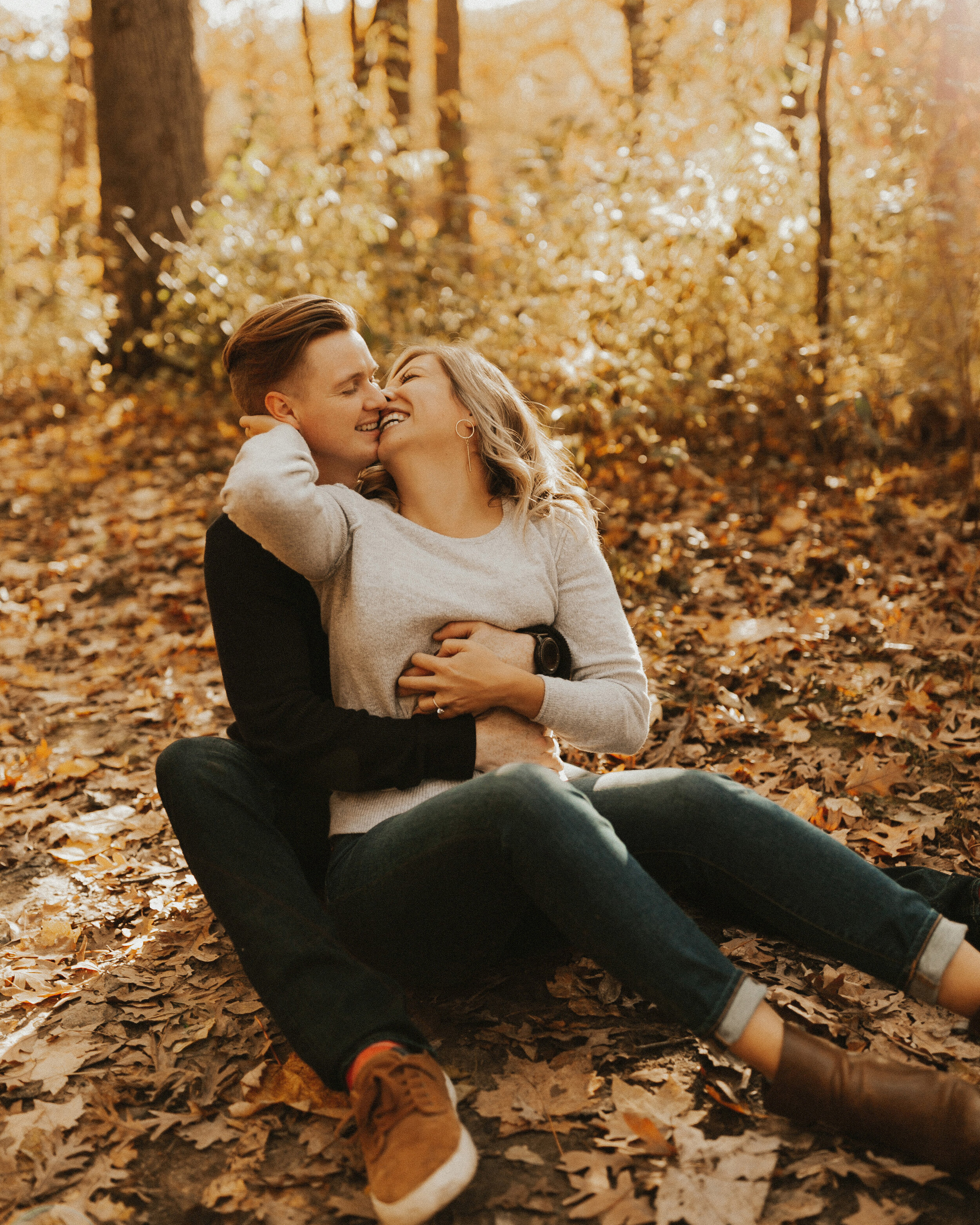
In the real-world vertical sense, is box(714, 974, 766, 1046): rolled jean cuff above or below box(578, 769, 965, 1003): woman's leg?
below

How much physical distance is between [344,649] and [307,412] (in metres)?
0.68

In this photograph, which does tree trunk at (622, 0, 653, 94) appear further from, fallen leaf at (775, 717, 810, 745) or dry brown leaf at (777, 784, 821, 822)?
dry brown leaf at (777, 784, 821, 822)

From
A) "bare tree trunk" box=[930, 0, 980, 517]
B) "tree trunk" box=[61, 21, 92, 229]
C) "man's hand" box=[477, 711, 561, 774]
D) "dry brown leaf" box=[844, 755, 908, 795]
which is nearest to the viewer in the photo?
"man's hand" box=[477, 711, 561, 774]

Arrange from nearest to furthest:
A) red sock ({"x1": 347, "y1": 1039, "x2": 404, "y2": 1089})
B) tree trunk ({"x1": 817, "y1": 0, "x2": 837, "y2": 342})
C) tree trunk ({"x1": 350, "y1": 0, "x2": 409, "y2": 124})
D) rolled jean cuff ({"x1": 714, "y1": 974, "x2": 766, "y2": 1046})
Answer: rolled jean cuff ({"x1": 714, "y1": 974, "x2": 766, "y2": 1046}) < red sock ({"x1": 347, "y1": 1039, "x2": 404, "y2": 1089}) < tree trunk ({"x1": 817, "y1": 0, "x2": 837, "y2": 342}) < tree trunk ({"x1": 350, "y1": 0, "x2": 409, "y2": 124})

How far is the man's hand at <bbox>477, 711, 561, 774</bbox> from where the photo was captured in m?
2.44

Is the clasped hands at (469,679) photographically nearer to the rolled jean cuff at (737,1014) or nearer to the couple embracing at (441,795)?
the couple embracing at (441,795)

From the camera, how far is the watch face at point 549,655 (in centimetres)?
254

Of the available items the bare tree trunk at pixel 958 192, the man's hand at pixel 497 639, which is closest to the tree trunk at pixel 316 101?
the bare tree trunk at pixel 958 192

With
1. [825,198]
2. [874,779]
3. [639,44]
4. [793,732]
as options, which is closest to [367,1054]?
[874,779]

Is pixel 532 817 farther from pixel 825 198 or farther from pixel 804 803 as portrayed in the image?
pixel 825 198

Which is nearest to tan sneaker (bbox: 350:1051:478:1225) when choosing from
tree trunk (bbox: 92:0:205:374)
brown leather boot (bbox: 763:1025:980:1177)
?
brown leather boot (bbox: 763:1025:980:1177)

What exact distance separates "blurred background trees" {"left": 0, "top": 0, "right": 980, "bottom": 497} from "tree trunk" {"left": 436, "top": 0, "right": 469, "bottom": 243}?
10cm

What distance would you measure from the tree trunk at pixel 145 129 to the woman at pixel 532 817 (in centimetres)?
640

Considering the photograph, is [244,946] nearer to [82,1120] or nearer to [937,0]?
[82,1120]
